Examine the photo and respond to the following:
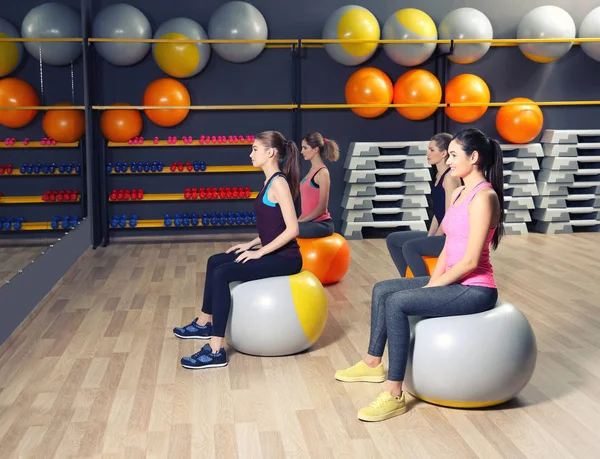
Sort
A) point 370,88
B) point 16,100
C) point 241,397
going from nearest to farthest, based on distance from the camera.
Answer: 1. point 241,397
2. point 16,100
3. point 370,88

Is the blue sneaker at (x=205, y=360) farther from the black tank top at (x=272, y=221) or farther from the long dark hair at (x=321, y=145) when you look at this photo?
the long dark hair at (x=321, y=145)

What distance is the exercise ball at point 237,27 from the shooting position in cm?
671

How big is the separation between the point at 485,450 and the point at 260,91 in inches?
212

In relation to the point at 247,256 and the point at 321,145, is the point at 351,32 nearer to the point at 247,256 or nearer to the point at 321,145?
the point at 321,145

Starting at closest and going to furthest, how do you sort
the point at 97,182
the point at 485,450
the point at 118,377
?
the point at 485,450
the point at 118,377
the point at 97,182

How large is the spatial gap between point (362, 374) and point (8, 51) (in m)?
2.60

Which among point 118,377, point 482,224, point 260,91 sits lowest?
point 118,377

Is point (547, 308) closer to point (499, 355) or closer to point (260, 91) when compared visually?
point (499, 355)

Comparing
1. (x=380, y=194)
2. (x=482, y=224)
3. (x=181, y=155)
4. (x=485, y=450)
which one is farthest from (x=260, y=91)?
(x=485, y=450)

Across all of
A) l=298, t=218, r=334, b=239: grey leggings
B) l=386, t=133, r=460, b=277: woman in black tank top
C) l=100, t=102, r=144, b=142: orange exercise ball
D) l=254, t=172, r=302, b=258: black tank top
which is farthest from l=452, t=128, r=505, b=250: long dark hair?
l=100, t=102, r=144, b=142: orange exercise ball

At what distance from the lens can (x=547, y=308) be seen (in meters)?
4.49

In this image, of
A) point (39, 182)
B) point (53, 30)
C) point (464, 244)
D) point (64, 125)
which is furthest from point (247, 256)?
point (64, 125)

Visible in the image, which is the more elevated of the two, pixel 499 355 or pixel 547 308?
pixel 499 355

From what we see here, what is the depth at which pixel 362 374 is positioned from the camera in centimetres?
318
